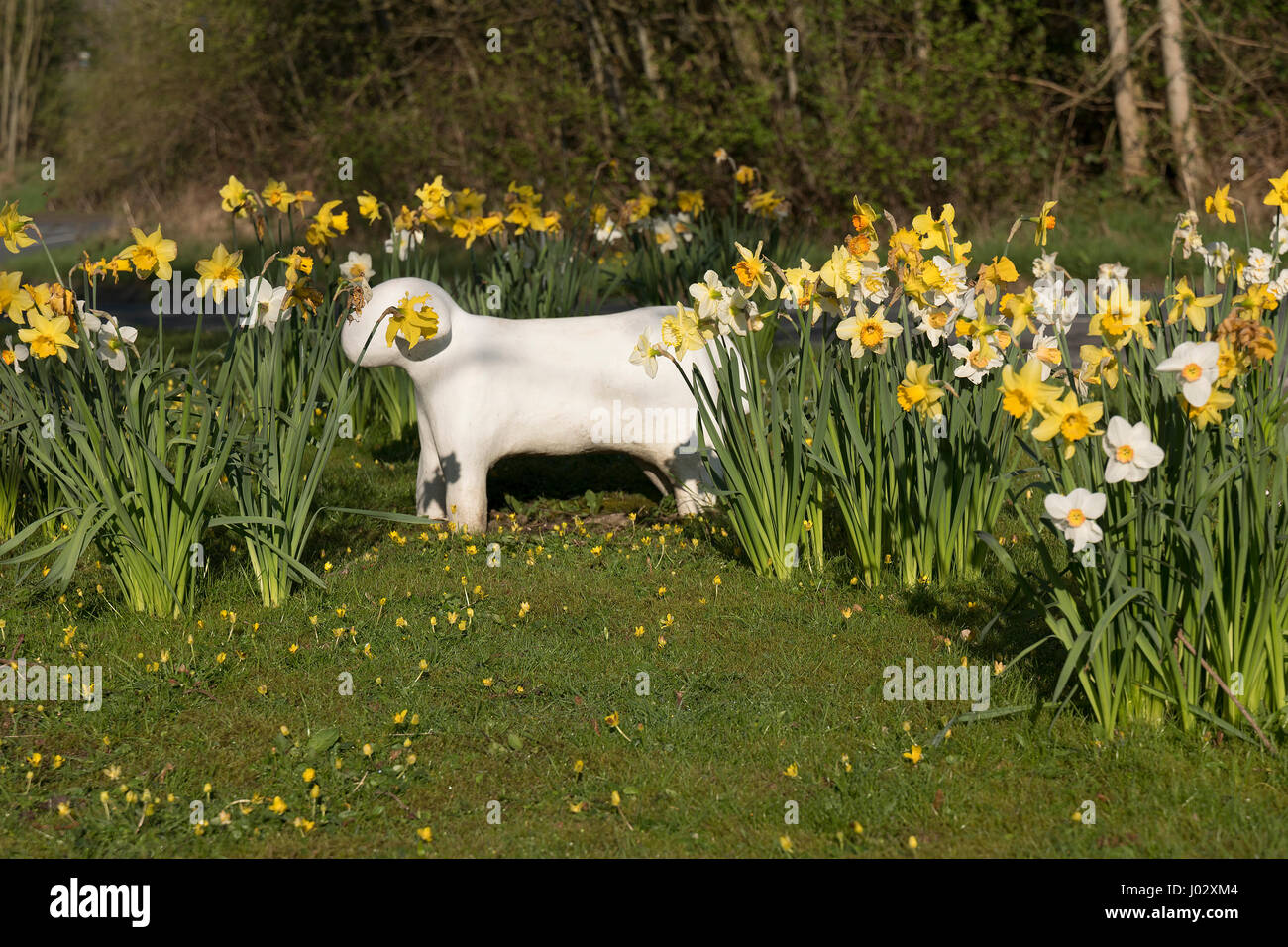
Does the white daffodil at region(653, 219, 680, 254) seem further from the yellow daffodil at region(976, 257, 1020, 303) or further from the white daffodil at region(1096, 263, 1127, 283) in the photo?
the yellow daffodil at region(976, 257, 1020, 303)

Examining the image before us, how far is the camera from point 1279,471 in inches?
118

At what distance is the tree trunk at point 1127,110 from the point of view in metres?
12.7

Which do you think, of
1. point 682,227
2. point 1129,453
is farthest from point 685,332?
point 682,227

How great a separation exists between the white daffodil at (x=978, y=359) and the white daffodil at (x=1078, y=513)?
0.81 m

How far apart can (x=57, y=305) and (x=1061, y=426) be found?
109 inches

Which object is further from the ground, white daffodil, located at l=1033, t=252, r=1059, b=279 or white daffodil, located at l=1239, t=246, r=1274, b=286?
white daffodil, located at l=1033, t=252, r=1059, b=279

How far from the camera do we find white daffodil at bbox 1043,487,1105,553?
2.89 m

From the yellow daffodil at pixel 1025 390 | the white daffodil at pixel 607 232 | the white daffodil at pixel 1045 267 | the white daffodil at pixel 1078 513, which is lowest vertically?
the white daffodil at pixel 1078 513

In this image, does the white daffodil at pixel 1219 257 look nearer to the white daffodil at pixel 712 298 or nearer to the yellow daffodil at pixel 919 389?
the yellow daffodil at pixel 919 389

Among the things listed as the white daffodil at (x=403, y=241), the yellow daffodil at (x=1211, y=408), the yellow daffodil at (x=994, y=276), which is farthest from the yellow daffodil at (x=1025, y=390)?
the white daffodil at (x=403, y=241)

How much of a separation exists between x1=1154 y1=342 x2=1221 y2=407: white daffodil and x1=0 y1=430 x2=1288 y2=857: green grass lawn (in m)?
0.89

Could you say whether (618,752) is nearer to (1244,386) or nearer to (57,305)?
(1244,386)

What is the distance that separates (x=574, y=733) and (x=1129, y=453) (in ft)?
5.00

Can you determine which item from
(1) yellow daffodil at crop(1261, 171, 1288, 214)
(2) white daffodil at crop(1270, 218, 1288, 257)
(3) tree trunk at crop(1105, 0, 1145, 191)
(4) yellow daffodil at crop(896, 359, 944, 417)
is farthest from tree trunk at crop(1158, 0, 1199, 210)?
(4) yellow daffodil at crop(896, 359, 944, 417)
